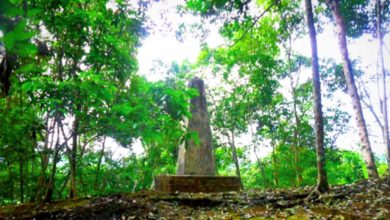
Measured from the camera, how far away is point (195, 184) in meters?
9.76

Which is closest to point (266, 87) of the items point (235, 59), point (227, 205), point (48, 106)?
point (235, 59)

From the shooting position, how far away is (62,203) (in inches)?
326

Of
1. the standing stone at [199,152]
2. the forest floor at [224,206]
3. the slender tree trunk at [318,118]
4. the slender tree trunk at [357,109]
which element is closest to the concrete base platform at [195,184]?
the standing stone at [199,152]

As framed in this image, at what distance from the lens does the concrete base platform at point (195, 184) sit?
9.61m

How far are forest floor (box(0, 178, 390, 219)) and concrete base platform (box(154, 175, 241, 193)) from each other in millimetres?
1042

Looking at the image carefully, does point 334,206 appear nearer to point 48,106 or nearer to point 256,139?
point 48,106

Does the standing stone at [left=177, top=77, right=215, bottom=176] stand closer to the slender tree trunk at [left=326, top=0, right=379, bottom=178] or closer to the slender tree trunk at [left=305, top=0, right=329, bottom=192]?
the slender tree trunk at [left=305, top=0, right=329, bottom=192]

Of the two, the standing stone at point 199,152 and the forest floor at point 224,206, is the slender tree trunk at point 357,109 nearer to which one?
the forest floor at point 224,206

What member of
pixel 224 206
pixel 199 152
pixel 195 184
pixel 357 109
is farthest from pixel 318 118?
pixel 199 152

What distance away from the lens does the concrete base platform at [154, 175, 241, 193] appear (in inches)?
378

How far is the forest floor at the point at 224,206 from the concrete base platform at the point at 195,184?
1.04m

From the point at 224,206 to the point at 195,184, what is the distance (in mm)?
2348

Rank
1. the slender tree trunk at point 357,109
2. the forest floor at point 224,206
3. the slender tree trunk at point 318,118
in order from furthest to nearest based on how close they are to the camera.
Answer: the slender tree trunk at point 357,109 → the slender tree trunk at point 318,118 → the forest floor at point 224,206

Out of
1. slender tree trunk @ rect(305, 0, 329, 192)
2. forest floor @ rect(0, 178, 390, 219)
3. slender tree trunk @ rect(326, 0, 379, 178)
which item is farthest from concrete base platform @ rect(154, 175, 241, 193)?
slender tree trunk @ rect(326, 0, 379, 178)
